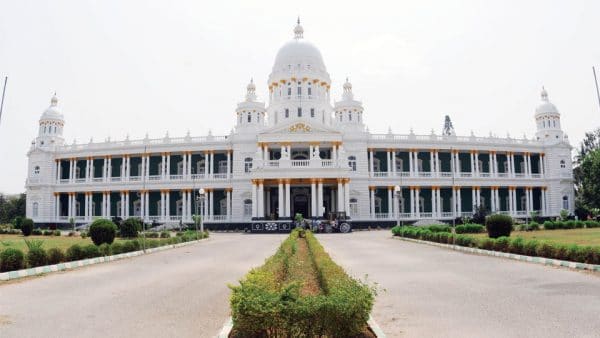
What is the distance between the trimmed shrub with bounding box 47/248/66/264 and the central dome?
41.0m

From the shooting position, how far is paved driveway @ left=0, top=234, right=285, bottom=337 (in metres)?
7.66

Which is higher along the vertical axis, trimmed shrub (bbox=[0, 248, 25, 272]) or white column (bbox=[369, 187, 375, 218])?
white column (bbox=[369, 187, 375, 218])

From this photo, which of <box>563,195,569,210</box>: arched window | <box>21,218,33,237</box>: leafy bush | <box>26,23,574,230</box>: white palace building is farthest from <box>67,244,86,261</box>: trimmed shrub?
<box>563,195,569,210</box>: arched window

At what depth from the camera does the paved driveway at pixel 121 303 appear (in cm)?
766

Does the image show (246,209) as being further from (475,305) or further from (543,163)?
(475,305)

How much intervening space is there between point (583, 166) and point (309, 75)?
3378cm

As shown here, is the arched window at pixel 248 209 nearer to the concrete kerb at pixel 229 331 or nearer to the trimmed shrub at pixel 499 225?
the trimmed shrub at pixel 499 225

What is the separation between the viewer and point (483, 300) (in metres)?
9.81

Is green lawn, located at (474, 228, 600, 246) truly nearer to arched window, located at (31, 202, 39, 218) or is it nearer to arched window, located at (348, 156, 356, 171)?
arched window, located at (348, 156, 356, 171)

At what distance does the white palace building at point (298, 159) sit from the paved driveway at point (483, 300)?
33171mm

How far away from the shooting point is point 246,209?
165 feet

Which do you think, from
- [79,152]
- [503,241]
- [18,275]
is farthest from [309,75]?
[18,275]

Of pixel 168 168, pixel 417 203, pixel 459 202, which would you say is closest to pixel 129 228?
pixel 168 168

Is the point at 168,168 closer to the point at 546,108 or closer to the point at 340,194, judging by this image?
the point at 340,194
